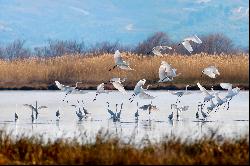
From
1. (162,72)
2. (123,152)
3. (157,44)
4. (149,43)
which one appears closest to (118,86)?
(162,72)

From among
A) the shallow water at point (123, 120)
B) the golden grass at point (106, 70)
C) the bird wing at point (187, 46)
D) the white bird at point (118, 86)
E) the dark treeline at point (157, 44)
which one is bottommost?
the shallow water at point (123, 120)

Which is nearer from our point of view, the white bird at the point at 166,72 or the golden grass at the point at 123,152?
the golden grass at the point at 123,152

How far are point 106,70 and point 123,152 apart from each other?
539 inches

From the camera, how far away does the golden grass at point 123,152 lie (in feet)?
25.5

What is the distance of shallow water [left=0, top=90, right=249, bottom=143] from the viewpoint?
11.4m

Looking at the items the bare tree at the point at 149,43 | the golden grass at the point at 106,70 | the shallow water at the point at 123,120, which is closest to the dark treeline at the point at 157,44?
the bare tree at the point at 149,43

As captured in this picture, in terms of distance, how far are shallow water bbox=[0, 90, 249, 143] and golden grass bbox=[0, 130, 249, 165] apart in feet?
2.39

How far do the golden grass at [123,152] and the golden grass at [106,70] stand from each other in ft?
39.1

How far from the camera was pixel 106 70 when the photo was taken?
858 inches

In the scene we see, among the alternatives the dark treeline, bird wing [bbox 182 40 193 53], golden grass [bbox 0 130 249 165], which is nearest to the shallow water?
golden grass [bbox 0 130 249 165]

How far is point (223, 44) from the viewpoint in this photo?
51.6m

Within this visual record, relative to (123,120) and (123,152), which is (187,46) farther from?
(123,152)

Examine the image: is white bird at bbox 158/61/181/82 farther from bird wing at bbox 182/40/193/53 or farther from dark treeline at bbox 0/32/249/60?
dark treeline at bbox 0/32/249/60

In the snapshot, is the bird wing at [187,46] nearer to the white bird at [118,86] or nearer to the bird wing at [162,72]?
the bird wing at [162,72]
